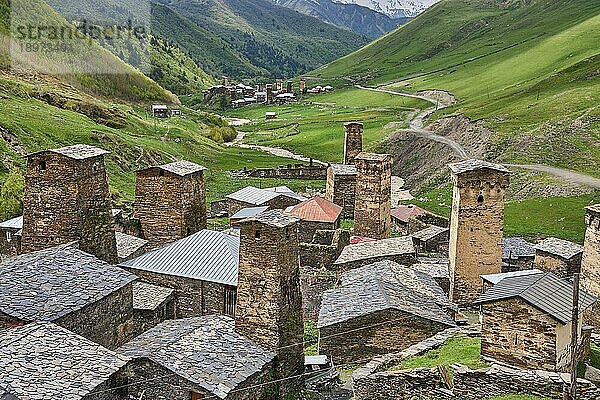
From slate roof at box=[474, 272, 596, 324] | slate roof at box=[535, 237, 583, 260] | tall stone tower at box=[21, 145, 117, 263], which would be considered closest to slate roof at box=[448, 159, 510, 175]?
slate roof at box=[535, 237, 583, 260]

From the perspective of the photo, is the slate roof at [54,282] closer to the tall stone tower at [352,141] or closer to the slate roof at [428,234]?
the slate roof at [428,234]

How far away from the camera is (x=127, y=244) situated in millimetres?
26094

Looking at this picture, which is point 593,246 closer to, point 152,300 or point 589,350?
point 589,350

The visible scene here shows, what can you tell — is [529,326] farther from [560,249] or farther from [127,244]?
[127,244]

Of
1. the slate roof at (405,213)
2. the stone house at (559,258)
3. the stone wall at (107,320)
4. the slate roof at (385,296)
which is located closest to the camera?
the stone wall at (107,320)

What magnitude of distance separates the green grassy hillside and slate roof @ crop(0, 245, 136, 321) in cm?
4606

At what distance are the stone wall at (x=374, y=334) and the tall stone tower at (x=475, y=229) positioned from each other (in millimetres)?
Result: 5323

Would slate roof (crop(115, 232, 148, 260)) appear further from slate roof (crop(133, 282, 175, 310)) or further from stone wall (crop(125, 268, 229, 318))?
slate roof (crop(133, 282, 175, 310))

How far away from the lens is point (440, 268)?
2753 cm

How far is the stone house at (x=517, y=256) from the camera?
32406 millimetres

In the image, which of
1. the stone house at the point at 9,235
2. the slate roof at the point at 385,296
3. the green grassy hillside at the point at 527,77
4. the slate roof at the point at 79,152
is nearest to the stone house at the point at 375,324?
the slate roof at the point at 385,296

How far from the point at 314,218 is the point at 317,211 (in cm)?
68

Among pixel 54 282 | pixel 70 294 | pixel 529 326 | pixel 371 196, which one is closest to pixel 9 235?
pixel 54 282

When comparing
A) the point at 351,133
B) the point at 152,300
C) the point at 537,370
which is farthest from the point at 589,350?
the point at 351,133
